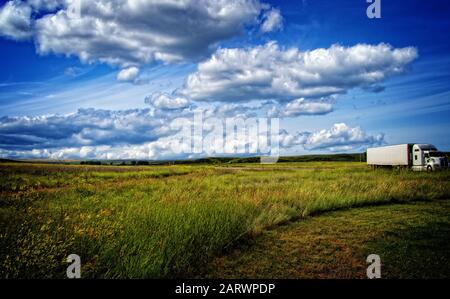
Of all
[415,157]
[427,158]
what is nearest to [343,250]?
[427,158]

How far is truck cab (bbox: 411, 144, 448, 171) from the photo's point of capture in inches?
1414

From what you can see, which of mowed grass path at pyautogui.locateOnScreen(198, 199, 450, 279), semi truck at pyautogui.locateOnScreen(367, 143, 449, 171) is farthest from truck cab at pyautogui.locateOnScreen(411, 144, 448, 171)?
mowed grass path at pyautogui.locateOnScreen(198, 199, 450, 279)

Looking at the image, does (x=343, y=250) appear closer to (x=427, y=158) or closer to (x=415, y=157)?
(x=427, y=158)

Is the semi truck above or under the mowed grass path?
above

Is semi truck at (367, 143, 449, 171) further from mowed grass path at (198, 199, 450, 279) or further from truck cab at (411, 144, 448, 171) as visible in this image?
mowed grass path at (198, 199, 450, 279)

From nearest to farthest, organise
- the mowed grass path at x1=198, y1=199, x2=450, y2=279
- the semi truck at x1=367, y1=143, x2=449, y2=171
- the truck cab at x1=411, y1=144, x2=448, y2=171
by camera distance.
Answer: the mowed grass path at x1=198, y1=199, x2=450, y2=279 < the truck cab at x1=411, y1=144, x2=448, y2=171 < the semi truck at x1=367, y1=143, x2=449, y2=171

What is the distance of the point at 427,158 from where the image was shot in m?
37.3

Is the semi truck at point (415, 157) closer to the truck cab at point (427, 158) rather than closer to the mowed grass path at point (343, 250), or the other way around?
the truck cab at point (427, 158)

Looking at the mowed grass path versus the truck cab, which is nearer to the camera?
the mowed grass path

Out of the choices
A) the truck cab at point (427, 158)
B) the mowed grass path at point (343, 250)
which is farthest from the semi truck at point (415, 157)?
the mowed grass path at point (343, 250)

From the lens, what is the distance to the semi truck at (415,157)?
36188mm

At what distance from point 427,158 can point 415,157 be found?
2.07 m

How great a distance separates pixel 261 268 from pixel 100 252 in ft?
8.60

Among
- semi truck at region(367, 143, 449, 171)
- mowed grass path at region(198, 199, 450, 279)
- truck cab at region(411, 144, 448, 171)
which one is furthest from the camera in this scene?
semi truck at region(367, 143, 449, 171)
